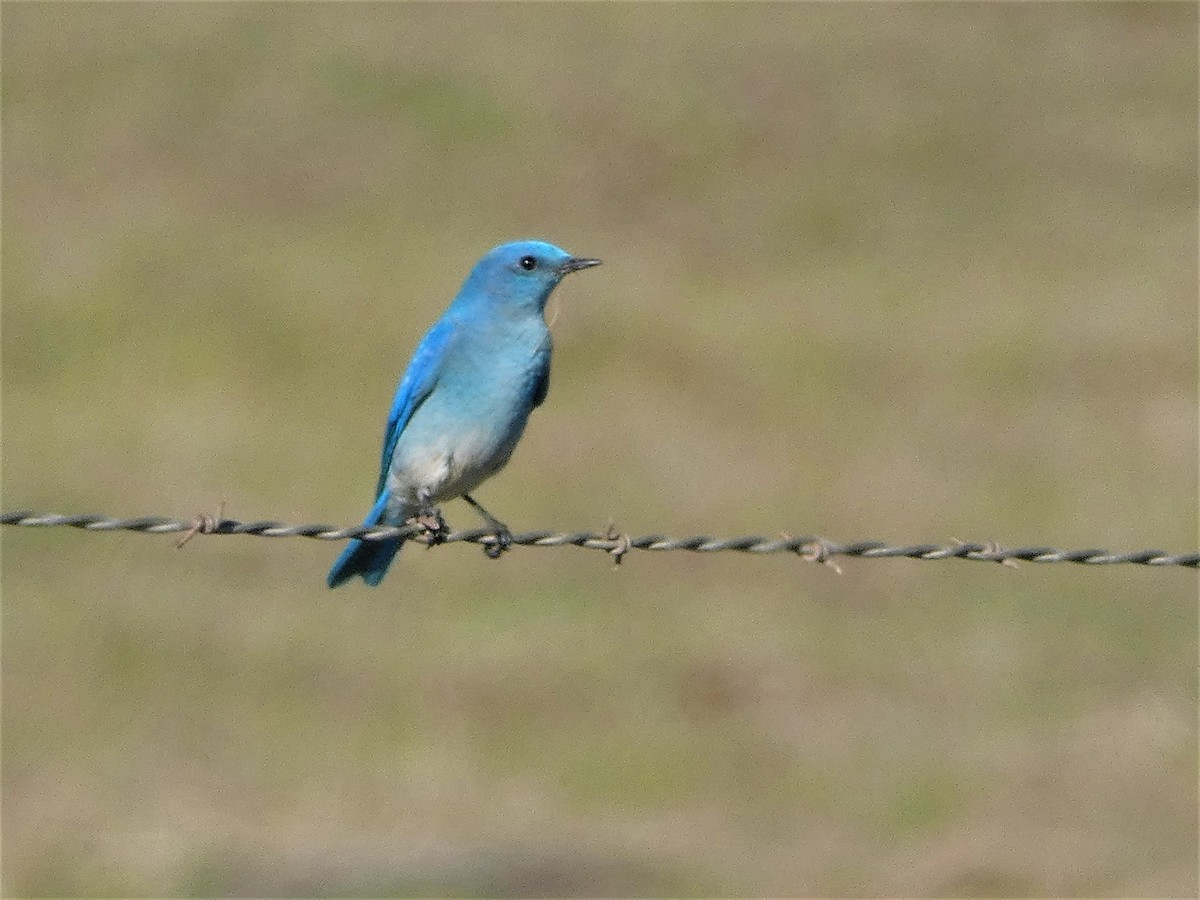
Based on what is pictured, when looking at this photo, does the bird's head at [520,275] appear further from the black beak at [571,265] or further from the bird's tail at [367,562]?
the bird's tail at [367,562]

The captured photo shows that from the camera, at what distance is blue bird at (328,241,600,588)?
26.1ft

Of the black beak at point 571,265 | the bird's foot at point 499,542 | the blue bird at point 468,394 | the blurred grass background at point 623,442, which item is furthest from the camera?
the blurred grass background at point 623,442

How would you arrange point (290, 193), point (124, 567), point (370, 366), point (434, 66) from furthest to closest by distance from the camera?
point (434, 66)
point (290, 193)
point (370, 366)
point (124, 567)

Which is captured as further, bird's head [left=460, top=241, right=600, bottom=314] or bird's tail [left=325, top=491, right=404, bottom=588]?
bird's head [left=460, top=241, right=600, bottom=314]

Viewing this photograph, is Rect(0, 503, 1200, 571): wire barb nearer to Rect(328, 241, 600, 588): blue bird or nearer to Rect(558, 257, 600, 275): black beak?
Rect(328, 241, 600, 588): blue bird

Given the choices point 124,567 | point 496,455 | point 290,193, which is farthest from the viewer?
point 290,193

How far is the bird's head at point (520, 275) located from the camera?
8.31 metres

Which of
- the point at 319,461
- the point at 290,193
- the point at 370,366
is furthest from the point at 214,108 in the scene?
the point at 319,461

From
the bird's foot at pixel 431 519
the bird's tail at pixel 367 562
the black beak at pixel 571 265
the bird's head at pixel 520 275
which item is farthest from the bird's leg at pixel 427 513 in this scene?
the black beak at pixel 571 265

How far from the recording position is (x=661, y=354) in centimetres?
2109

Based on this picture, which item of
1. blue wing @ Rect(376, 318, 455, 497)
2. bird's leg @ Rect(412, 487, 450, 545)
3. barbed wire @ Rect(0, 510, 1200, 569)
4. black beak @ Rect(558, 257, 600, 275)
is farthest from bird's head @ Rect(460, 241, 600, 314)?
barbed wire @ Rect(0, 510, 1200, 569)

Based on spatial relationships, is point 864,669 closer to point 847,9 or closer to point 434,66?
point 434,66

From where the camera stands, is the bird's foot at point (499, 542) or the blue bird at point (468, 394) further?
the blue bird at point (468, 394)

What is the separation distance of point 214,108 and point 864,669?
43.8 feet
